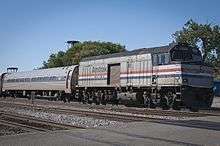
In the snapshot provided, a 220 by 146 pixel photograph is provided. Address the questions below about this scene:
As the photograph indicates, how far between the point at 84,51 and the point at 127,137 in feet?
234

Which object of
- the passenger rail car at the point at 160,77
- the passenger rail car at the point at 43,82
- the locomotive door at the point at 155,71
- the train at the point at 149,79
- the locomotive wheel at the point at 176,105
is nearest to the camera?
the passenger rail car at the point at 160,77

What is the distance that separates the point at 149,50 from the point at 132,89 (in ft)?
9.36

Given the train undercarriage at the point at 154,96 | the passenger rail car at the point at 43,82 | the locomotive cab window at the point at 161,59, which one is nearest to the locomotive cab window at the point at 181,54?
the locomotive cab window at the point at 161,59

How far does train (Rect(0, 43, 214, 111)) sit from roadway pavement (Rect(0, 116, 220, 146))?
927 centimetres

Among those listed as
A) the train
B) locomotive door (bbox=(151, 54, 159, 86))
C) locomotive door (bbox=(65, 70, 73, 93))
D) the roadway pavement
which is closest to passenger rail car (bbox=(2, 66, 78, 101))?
locomotive door (bbox=(65, 70, 73, 93))

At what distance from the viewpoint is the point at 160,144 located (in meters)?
10.4

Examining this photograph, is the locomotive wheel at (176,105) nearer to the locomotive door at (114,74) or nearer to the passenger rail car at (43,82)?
the locomotive door at (114,74)

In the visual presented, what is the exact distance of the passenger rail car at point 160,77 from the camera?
23.2 meters

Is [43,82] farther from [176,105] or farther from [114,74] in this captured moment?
[176,105]

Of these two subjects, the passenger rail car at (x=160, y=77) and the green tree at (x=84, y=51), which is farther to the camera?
the green tree at (x=84, y=51)

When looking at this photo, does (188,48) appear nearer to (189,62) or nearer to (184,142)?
(189,62)

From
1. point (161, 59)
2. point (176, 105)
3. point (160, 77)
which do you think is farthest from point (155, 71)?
point (176, 105)

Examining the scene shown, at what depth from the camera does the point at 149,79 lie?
2548 centimetres

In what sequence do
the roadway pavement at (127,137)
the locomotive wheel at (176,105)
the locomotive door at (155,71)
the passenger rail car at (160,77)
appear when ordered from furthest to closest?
the locomotive door at (155,71)
the locomotive wheel at (176,105)
the passenger rail car at (160,77)
the roadway pavement at (127,137)
